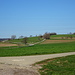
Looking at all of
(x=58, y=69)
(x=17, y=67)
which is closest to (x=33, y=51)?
(x=17, y=67)

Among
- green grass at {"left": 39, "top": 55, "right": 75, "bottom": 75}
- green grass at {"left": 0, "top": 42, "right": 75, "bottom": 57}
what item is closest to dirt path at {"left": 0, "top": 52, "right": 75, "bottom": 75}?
green grass at {"left": 39, "top": 55, "right": 75, "bottom": 75}

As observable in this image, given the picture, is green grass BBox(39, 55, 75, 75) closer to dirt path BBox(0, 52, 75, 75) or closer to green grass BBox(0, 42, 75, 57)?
dirt path BBox(0, 52, 75, 75)

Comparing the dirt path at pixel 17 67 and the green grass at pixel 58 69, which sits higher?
the dirt path at pixel 17 67

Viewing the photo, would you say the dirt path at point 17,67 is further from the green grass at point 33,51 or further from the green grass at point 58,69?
the green grass at point 33,51

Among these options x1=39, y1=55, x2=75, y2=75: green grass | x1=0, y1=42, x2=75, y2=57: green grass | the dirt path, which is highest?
the dirt path

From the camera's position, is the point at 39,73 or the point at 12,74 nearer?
the point at 12,74

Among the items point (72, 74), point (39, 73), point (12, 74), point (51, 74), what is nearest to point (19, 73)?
point (12, 74)

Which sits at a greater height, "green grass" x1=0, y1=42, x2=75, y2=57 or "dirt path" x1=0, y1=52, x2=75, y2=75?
"dirt path" x1=0, y1=52, x2=75, y2=75

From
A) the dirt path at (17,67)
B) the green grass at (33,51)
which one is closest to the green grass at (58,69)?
the dirt path at (17,67)

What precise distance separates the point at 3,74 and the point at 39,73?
7.82ft

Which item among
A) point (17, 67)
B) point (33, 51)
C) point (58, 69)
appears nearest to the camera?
point (58, 69)

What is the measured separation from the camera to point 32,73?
1040 centimetres

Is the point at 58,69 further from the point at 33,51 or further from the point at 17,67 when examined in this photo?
the point at 33,51

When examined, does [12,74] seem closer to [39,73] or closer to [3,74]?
[3,74]
